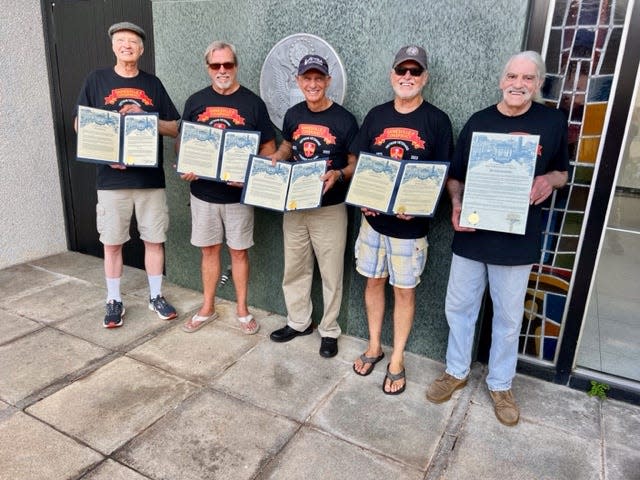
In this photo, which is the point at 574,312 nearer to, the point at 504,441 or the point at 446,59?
the point at 504,441

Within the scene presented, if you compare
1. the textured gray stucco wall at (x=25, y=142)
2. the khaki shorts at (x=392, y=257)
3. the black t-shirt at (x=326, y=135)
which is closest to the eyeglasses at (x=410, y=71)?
the black t-shirt at (x=326, y=135)

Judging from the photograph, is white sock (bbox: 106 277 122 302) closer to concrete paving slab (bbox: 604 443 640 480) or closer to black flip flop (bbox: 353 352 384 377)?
black flip flop (bbox: 353 352 384 377)

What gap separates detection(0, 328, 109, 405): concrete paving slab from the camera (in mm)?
2637

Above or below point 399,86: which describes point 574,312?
below

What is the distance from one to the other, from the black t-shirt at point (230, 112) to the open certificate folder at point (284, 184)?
27cm

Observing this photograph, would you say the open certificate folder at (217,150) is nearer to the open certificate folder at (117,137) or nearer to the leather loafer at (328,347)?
the open certificate folder at (117,137)

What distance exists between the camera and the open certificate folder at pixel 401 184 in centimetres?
237

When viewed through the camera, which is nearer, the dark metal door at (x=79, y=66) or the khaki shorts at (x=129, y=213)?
the khaki shorts at (x=129, y=213)

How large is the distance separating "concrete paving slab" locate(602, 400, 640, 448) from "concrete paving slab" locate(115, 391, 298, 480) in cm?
158

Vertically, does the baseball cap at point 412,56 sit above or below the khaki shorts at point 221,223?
above

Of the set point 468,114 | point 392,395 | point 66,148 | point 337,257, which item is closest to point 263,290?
point 337,257

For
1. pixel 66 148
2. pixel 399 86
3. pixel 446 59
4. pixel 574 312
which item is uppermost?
pixel 446 59

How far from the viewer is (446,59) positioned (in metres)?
2.63

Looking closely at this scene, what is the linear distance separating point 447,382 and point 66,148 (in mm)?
4009
